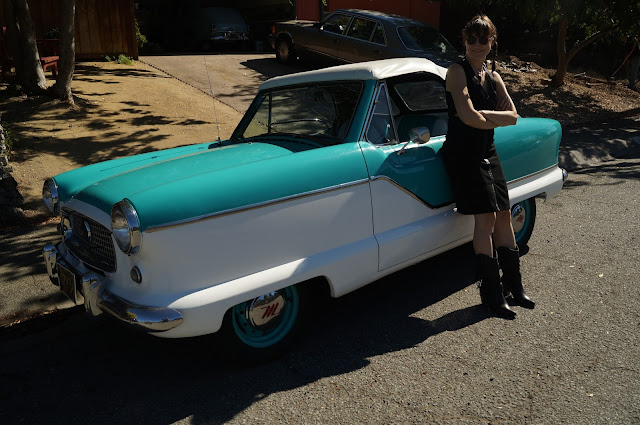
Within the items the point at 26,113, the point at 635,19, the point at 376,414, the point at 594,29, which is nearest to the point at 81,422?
the point at 376,414

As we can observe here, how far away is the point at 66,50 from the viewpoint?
9.31 metres

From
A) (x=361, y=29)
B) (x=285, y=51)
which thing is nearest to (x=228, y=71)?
(x=285, y=51)

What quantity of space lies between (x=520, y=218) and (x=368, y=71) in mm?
1929

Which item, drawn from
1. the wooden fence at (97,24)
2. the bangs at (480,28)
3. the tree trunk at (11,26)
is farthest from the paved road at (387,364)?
the wooden fence at (97,24)

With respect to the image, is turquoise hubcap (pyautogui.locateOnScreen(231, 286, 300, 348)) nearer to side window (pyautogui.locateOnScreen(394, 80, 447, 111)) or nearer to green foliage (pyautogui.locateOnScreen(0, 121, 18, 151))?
side window (pyautogui.locateOnScreen(394, 80, 447, 111))

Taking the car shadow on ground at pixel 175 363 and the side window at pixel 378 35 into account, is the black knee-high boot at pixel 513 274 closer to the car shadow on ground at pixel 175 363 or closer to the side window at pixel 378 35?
the car shadow on ground at pixel 175 363

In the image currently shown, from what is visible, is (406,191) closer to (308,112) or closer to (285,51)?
(308,112)

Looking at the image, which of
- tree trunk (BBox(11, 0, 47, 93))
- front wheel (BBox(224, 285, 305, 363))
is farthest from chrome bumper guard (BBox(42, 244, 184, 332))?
tree trunk (BBox(11, 0, 47, 93))

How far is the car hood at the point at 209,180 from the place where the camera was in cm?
312

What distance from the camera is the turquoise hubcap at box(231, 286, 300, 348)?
11.4ft

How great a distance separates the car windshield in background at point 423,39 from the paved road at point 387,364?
7939mm

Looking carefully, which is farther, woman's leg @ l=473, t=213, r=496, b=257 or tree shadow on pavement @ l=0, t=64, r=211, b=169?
tree shadow on pavement @ l=0, t=64, r=211, b=169

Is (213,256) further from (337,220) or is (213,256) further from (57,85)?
(57,85)

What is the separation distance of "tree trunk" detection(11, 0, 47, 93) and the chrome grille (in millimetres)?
6692
